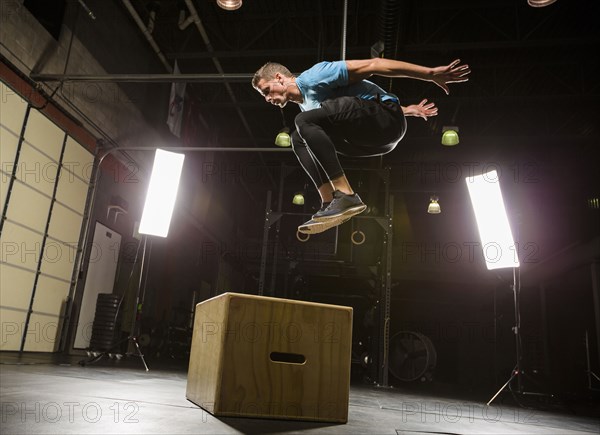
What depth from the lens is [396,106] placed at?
7.29 feet

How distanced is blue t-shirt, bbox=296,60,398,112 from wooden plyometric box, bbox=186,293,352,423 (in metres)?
1.04

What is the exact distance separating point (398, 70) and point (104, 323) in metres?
6.25

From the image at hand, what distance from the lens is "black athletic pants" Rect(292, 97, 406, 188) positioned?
2.15 metres

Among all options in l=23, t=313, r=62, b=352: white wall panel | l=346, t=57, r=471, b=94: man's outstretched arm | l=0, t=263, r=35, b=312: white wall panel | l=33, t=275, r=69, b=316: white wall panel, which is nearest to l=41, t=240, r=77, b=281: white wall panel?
l=33, t=275, r=69, b=316: white wall panel

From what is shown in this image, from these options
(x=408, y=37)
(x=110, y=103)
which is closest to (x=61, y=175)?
(x=110, y=103)

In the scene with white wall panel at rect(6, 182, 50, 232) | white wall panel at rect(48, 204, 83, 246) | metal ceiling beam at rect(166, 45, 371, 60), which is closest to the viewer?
white wall panel at rect(6, 182, 50, 232)

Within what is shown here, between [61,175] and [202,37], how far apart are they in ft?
12.5

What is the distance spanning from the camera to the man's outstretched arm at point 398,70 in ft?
6.75

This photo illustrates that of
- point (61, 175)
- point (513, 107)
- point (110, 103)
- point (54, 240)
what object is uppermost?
point (513, 107)

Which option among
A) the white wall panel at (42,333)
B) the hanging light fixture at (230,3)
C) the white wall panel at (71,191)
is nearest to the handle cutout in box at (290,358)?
the hanging light fixture at (230,3)

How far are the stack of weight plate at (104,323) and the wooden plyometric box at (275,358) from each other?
4959 mm

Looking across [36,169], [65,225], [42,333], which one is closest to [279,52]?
[36,169]

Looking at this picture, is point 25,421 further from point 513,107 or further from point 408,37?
point 513,107

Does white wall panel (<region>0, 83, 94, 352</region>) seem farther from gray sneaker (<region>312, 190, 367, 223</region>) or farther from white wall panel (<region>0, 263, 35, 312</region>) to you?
gray sneaker (<region>312, 190, 367, 223</region>)
